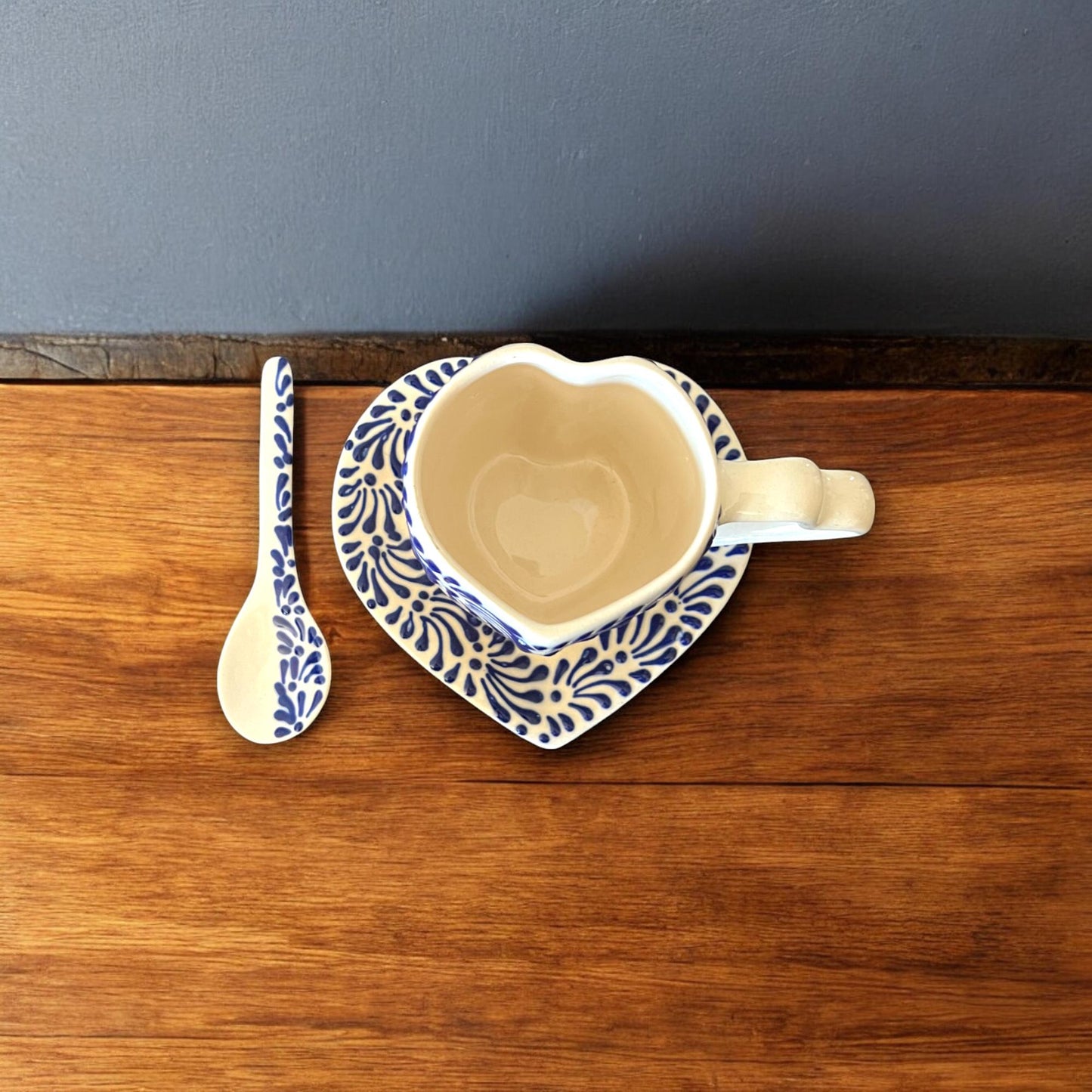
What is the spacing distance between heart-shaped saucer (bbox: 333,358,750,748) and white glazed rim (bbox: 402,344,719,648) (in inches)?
2.2

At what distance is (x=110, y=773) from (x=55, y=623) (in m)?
0.08

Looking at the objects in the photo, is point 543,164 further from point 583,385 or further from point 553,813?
point 553,813

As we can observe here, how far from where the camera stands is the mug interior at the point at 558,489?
0.41 m

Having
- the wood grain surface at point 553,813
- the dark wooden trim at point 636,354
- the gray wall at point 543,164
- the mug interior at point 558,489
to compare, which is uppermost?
the gray wall at point 543,164

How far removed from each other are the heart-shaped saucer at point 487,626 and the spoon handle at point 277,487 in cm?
3

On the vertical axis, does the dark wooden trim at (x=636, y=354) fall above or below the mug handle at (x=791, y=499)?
above

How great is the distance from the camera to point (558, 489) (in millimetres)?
464

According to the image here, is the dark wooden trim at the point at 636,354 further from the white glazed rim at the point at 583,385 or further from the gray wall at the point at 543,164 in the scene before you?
the white glazed rim at the point at 583,385

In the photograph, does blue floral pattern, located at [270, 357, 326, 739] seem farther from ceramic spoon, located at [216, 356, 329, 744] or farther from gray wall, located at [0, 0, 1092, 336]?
gray wall, located at [0, 0, 1092, 336]

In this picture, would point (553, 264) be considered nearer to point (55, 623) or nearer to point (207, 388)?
point (207, 388)

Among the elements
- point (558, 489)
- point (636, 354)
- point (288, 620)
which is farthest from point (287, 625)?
point (636, 354)

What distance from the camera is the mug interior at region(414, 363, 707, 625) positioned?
0.41 metres

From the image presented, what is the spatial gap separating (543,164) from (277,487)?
9.9 inches

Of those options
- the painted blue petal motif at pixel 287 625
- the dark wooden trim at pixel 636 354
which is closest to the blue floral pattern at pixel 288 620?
the painted blue petal motif at pixel 287 625
